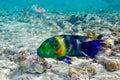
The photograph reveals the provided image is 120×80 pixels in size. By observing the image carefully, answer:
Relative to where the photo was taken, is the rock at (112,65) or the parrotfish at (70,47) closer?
the parrotfish at (70,47)

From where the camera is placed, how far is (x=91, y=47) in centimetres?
312

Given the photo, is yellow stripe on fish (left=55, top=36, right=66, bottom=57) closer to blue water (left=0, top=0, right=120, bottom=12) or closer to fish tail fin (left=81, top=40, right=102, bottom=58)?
fish tail fin (left=81, top=40, right=102, bottom=58)

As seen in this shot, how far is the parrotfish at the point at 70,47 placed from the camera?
3125 mm

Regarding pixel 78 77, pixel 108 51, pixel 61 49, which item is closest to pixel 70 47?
pixel 61 49

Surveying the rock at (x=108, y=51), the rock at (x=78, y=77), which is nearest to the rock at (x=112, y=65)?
the rock at (x=78, y=77)

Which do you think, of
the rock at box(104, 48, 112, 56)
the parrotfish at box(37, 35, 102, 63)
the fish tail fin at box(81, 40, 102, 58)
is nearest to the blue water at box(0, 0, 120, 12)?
the rock at box(104, 48, 112, 56)

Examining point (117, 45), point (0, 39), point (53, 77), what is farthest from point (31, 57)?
point (0, 39)

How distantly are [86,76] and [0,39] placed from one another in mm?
6197

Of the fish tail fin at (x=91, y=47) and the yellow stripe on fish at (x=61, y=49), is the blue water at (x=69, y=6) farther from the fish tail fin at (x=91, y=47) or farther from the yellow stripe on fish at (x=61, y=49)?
the fish tail fin at (x=91, y=47)

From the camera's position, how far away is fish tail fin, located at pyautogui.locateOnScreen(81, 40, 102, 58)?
3106 mm

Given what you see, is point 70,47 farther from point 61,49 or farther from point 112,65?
point 112,65

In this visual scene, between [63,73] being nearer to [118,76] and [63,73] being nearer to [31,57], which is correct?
[31,57]

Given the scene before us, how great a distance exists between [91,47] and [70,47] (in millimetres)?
308

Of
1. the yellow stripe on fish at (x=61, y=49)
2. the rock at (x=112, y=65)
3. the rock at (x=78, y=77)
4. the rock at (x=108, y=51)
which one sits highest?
the yellow stripe on fish at (x=61, y=49)
